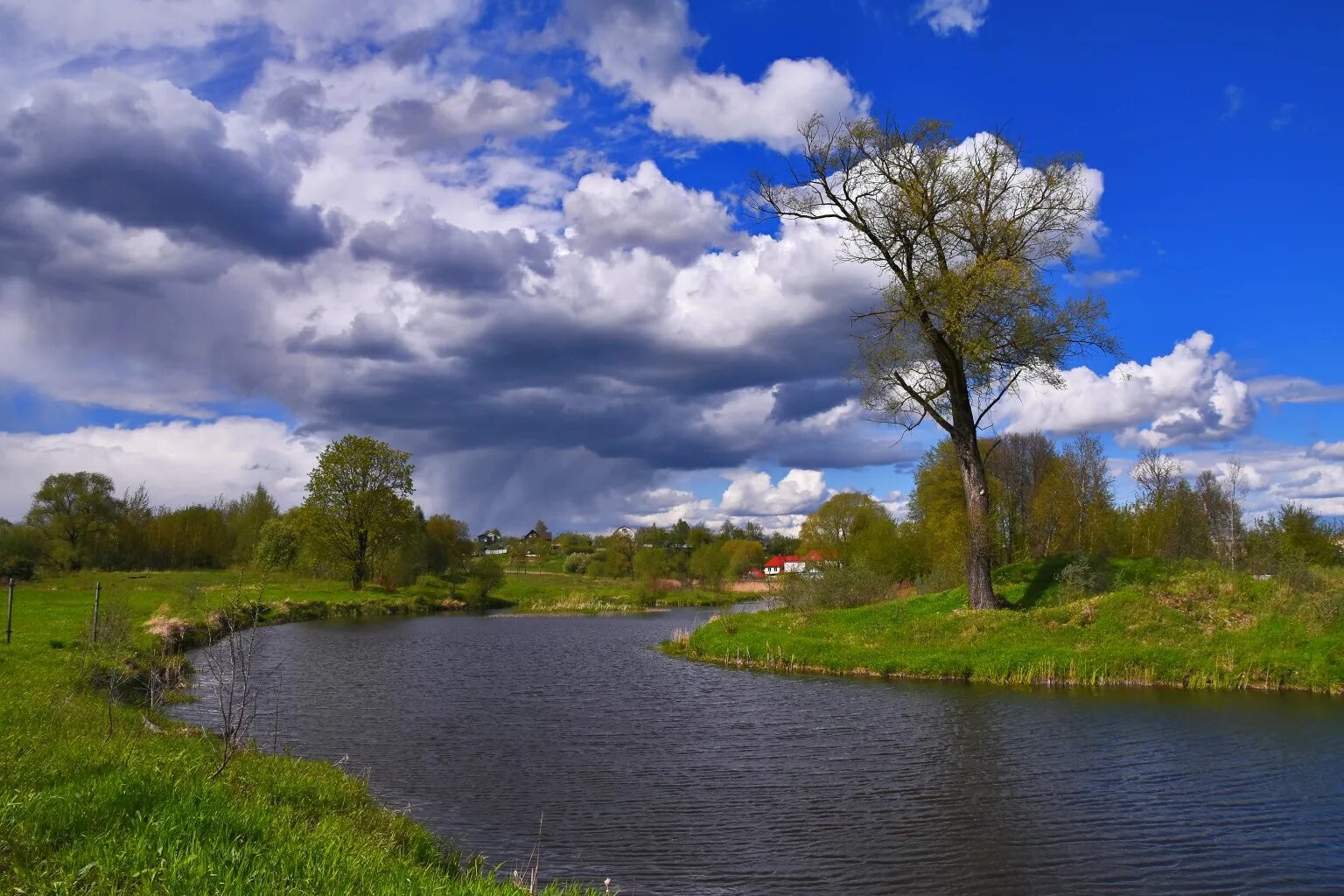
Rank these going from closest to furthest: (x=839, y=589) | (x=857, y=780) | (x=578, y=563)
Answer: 1. (x=857, y=780)
2. (x=839, y=589)
3. (x=578, y=563)

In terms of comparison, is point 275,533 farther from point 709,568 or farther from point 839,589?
point 839,589

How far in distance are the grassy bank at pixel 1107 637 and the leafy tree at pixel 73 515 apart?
258 ft

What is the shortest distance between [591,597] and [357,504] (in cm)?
2417

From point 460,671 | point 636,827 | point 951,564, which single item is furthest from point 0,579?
point 636,827

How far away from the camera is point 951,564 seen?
51750mm

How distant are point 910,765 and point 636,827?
6263 mm

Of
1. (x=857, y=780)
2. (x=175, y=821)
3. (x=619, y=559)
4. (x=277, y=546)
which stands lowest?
(x=857, y=780)

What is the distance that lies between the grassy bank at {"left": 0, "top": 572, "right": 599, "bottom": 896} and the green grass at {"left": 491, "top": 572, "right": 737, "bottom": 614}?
66141mm

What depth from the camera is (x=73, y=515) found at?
87.4 meters

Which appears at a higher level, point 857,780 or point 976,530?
point 976,530

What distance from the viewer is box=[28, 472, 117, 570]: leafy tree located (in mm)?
86000

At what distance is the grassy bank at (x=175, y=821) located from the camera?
6957 millimetres

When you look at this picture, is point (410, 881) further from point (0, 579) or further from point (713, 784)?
point (0, 579)

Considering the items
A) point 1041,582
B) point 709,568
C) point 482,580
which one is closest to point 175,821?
point 1041,582
